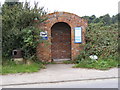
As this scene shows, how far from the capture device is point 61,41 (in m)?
13.7

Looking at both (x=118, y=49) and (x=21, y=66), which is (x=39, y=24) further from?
(x=118, y=49)

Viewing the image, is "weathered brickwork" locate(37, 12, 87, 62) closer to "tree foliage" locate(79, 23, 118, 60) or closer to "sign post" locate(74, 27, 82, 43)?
"sign post" locate(74, 27, 82, 43)

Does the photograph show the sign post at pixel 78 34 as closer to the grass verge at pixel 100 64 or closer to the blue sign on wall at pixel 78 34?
the blue sign on wall at pixel 78 34

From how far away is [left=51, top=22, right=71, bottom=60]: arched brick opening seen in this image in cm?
1352

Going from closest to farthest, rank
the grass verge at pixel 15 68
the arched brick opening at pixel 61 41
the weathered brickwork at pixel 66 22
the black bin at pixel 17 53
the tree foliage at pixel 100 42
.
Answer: the grass verge at pixel 15 68 → the black bin at pixel 17 53 → the tree foliage at pixel 100 42 → the weathered brickwork at pixel 66 22 → the arched brick opening at pixel 61 41

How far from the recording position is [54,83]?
6.57 metres

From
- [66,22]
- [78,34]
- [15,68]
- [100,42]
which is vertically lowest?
[15,68]

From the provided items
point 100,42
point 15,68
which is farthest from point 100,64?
point 15,68

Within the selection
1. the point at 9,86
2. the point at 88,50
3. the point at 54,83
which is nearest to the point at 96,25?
the point at 88,50

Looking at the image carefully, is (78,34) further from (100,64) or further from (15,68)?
(15,68)

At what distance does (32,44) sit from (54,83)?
3.93 meters

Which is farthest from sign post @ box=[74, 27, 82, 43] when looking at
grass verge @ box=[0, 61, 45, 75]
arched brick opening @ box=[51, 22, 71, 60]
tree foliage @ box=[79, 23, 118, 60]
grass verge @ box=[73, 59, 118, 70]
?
grass verge @ box=[0, 61, 45, 75]

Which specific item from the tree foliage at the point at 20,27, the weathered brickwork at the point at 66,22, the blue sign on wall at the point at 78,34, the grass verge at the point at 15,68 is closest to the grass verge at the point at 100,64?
the weathered brickwork at the point at 66,22

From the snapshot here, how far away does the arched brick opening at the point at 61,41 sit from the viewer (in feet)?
44.4
